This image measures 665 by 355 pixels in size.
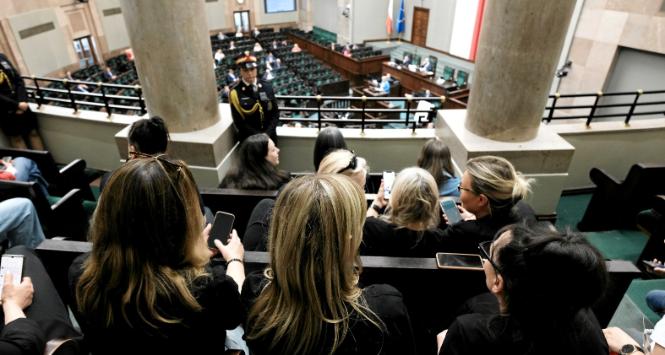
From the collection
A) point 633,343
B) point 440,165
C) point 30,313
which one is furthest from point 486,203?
point 30,313

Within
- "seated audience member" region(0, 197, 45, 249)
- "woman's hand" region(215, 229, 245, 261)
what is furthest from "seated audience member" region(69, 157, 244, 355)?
"seated audience member" region(0, 197, 45, 249)

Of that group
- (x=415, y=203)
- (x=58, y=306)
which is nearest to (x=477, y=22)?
(x=415, y=203)

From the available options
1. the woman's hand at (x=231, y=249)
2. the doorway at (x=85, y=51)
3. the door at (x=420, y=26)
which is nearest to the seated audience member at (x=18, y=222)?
the woman's hand at (x=231, y=249)

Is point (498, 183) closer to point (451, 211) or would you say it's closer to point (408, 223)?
point (451, 211)

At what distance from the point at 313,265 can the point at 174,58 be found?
10.5 feet

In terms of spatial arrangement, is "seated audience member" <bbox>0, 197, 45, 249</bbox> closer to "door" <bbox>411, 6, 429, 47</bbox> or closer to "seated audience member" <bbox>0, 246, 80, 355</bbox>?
"seated audience member" <bbox>0, 246, 80, 355</bbox>

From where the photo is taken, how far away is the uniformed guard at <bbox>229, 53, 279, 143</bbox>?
4.23 meters

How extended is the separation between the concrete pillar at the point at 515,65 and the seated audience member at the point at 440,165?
37.0 inches

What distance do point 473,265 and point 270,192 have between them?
5.07 ft

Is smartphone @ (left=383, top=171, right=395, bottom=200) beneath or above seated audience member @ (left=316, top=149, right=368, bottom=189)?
beneath

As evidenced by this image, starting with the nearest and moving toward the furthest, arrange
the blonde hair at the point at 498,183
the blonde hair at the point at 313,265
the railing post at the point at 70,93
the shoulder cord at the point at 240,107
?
the blonde hair at the point at 313,265 → the blonde hair at the point at 498,183 → the shoulder cord at the point at 240,107 → the railing post at the point at 70,93

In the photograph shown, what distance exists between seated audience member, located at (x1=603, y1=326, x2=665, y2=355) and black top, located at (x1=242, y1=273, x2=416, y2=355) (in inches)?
42.5

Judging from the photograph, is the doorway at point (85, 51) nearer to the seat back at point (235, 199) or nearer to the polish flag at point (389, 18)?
the polish flag at point (389, 18)

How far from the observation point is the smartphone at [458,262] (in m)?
1.93
